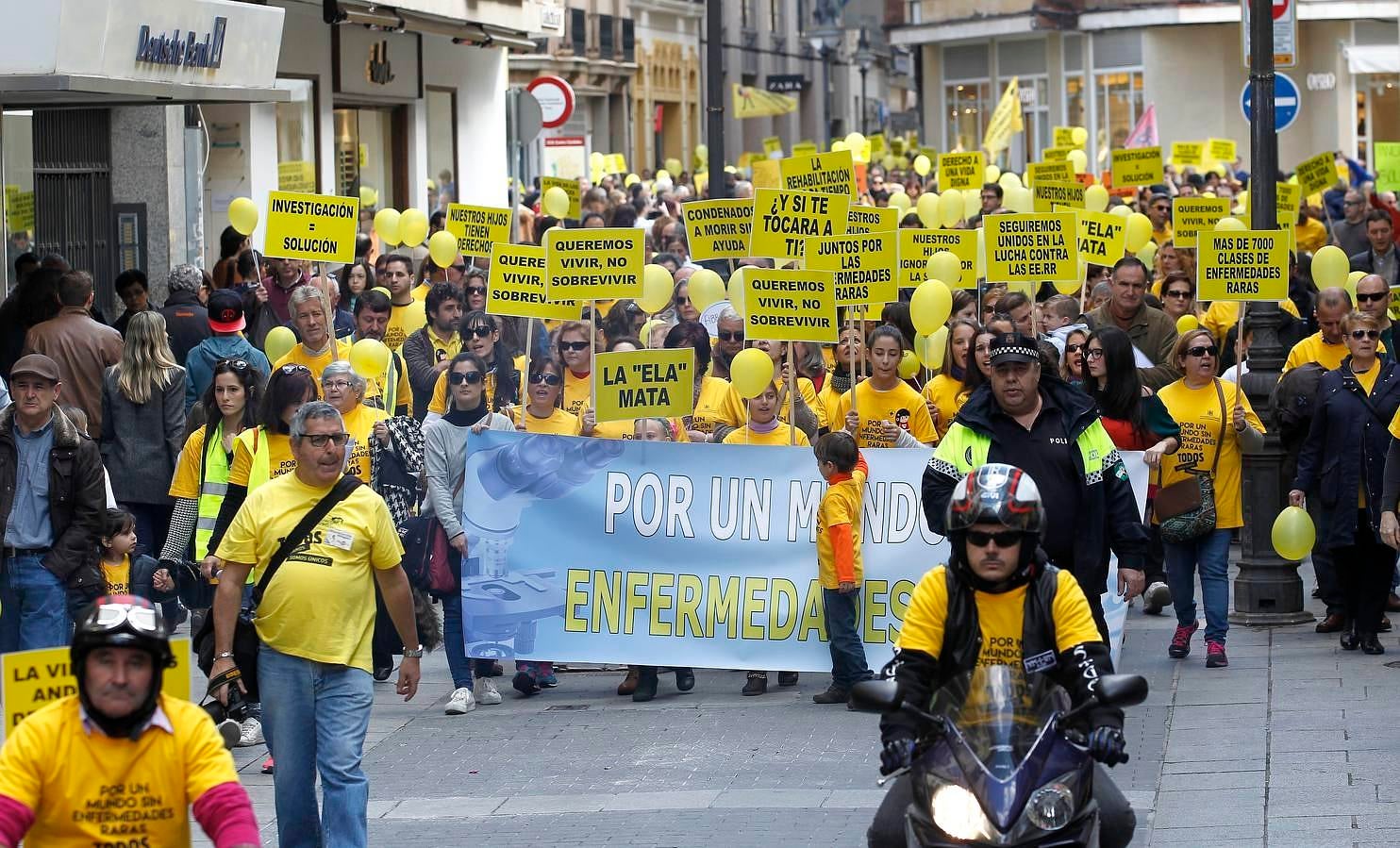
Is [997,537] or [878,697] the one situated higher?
[997,537]

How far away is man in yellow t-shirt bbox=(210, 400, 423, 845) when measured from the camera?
7062 millimetres

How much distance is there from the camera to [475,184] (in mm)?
32344

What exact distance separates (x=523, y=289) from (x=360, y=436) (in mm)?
2498

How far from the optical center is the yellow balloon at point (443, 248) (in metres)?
17.0

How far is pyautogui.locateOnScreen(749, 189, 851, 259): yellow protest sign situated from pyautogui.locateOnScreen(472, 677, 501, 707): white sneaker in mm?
3537

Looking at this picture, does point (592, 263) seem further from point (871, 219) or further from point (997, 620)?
point (997, 620)

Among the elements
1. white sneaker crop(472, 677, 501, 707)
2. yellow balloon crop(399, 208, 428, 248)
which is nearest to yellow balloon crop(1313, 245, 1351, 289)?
Answer: white sneaker crop(472, 677, 501, 707)

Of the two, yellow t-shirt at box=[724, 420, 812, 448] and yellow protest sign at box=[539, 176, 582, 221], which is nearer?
yellow t-shirt at box=[724, 420, 812, 448]

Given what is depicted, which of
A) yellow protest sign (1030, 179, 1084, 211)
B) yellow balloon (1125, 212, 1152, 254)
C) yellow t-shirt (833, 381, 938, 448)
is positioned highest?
yellow protest sign (1030, 179, 1084, 211)

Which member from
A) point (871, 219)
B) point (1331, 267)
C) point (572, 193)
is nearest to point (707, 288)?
point (871, 219)

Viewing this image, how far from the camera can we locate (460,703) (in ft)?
34.3

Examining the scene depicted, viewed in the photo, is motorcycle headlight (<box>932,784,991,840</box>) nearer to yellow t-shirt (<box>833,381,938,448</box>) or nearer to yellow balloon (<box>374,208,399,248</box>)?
yellow t-shirt (<box>833,381,938,448</box>)

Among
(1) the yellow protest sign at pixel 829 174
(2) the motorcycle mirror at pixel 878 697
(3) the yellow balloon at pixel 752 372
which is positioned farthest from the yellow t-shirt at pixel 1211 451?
(1) the yellow protest sign at pixel 829 174

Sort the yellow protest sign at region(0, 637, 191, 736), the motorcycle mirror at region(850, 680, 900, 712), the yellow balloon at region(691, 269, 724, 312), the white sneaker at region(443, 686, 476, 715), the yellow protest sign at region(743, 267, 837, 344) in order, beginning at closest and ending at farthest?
the yellow protest sign at region(0, 637, 191, 736) < the motorcycle mirror at region(850, 680, 900, 712) < the white sneaker at region(443, 686, 476, 715) < the yellow protest sign at region(743, 267, 837, 344) < the yellow balloon at region(691, 269, 724, 312)
